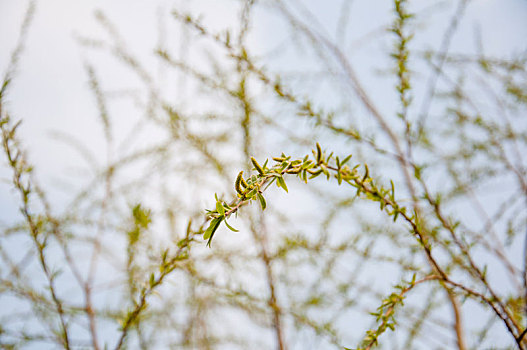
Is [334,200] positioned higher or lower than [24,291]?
higher

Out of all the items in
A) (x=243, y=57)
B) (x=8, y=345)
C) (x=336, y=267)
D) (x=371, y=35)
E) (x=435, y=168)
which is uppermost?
(x=371, y=35)

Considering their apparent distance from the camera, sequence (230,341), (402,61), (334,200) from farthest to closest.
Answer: (230,341) → (334,200) → (402,61)

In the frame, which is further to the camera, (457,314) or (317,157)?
(457,314)

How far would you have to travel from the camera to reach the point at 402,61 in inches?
23.5

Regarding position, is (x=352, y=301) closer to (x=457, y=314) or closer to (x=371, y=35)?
(x=457, y=314)

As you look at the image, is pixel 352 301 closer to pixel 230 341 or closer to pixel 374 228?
pixel 374 228

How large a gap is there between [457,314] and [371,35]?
883 millimetres

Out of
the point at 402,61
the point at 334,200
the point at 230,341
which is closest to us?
the point at 402,61

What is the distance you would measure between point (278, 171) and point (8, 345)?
834mm

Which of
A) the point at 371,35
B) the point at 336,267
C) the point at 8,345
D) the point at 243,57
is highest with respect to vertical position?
the point at 371,35

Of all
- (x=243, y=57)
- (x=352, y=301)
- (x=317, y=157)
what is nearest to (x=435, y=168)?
(x=352, y=301)

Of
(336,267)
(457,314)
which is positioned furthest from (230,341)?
(457,314)

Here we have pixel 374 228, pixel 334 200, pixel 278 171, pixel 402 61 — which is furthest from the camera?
pixel 334 200

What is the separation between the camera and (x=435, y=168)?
116cm
